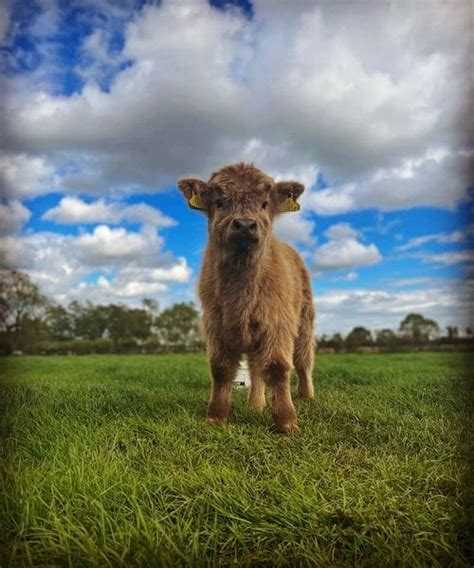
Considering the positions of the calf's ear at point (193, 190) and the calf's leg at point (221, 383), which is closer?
the calf's ear at point (193, 190)

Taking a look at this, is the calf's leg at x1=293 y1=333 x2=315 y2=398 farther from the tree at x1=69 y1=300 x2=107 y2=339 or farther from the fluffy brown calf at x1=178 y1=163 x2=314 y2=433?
the tree at x1=69 y1=300 x2=107 y2=339

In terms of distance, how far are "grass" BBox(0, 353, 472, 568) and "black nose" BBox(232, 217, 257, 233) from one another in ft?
3.63

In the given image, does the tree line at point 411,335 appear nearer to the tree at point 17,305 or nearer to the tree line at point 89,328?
the tree line at point 89,328

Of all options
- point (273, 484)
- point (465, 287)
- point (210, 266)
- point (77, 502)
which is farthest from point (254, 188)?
point (77, 502)

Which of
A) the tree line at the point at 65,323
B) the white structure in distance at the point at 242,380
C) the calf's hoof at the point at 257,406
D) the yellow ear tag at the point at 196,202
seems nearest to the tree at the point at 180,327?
the tree line at the point at 65,323

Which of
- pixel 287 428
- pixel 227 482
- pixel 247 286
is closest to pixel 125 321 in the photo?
pixel 247 286

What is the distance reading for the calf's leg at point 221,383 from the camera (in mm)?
3191

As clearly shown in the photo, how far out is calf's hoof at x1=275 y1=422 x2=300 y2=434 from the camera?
282 centimetres

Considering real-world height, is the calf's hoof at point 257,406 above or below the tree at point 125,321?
below

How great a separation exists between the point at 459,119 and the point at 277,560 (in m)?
1.74

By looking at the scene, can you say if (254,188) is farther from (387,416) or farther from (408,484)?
(408,484)

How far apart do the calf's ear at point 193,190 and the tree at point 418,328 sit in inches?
51.8

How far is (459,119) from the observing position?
1.93 metres

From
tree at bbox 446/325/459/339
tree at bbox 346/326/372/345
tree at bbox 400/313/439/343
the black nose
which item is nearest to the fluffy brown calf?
the black nose
